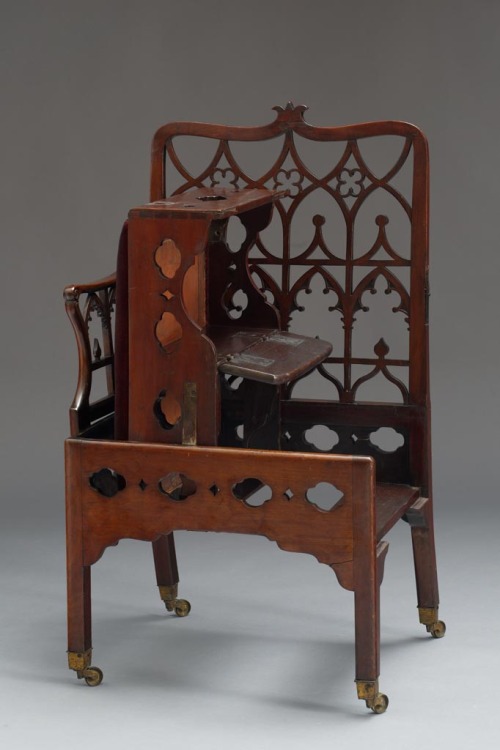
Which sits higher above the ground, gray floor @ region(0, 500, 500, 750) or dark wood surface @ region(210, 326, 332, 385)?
dark wood surface @ region(210, 326, 332, 385)

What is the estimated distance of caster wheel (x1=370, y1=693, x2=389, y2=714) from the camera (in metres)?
3.46

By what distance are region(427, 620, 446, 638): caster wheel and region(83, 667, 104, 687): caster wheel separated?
96cm

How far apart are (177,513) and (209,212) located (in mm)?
729

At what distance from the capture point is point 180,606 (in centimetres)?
424

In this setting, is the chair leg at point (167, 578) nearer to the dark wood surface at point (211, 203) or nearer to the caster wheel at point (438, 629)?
the caster wheel at point (438, 629)

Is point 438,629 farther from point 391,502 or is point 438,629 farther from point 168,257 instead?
point 168,257

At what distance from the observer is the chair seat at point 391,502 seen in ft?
11.8

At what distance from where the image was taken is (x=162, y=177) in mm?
4125

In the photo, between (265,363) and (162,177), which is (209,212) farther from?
(162,177)

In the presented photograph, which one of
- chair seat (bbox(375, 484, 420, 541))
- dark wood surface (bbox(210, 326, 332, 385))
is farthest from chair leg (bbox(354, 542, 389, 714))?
dark wood surface (bbox(210, 326, 332, 385))

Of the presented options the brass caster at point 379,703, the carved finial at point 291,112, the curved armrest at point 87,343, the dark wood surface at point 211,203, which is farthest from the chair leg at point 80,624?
the carved finial at point 291,112

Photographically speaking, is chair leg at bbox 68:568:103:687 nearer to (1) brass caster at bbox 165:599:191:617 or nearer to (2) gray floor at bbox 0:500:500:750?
(2) gray floor at bbox 0:500:500:750

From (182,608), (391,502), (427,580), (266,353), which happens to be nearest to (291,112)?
(266,353)

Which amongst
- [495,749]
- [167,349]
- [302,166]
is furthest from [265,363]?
[495,749]
